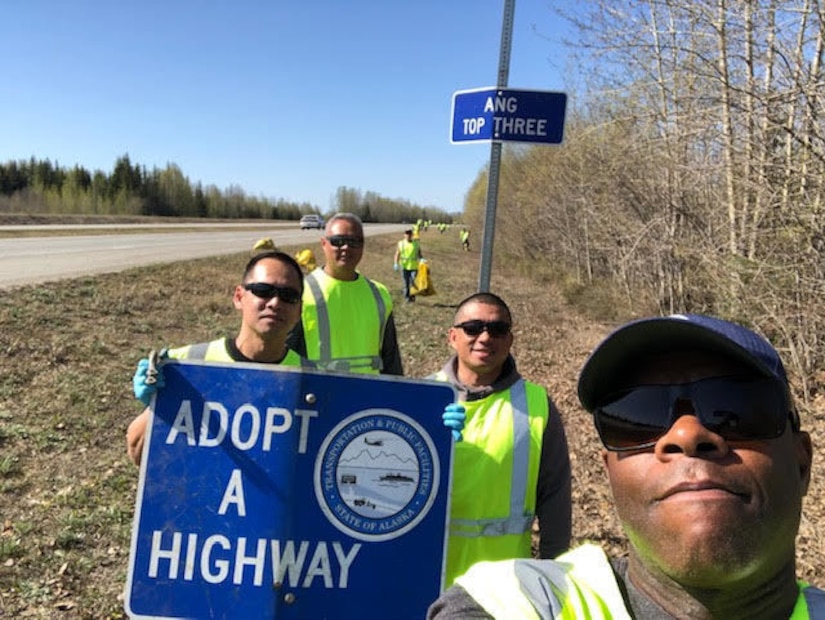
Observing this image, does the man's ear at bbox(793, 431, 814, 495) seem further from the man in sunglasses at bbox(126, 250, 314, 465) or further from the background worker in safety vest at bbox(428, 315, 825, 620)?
the man in sunglasses at bbox(126, 250, 314, 465)

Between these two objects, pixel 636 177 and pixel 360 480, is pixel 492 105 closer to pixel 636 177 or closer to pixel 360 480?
pixel 360 480

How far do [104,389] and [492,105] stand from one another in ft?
21.1

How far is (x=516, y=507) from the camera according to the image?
7.73 ft

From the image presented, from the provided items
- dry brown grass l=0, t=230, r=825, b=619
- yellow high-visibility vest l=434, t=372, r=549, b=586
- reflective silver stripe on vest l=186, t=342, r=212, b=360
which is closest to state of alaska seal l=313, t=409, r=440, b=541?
yellow high-visibility vest l=434, t=372, r=549, b=586

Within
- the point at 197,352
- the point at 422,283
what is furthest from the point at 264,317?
the point at 422,283

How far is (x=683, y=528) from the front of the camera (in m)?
1.01

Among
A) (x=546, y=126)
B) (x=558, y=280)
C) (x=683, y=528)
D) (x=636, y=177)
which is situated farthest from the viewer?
(x=558, y=280)

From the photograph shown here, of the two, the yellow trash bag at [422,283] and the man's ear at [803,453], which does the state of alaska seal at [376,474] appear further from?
the yellow trash bag at [422,283]

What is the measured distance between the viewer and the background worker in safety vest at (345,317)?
3783mm

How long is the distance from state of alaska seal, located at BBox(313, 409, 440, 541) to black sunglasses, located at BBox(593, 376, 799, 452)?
959 millimetres

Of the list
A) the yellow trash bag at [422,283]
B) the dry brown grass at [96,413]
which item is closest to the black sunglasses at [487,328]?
the dry brown grass at [96,413]

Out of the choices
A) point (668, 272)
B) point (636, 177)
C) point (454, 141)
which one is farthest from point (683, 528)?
point (668, 272)

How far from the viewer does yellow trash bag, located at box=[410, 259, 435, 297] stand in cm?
1695

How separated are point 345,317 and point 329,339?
0.18m
